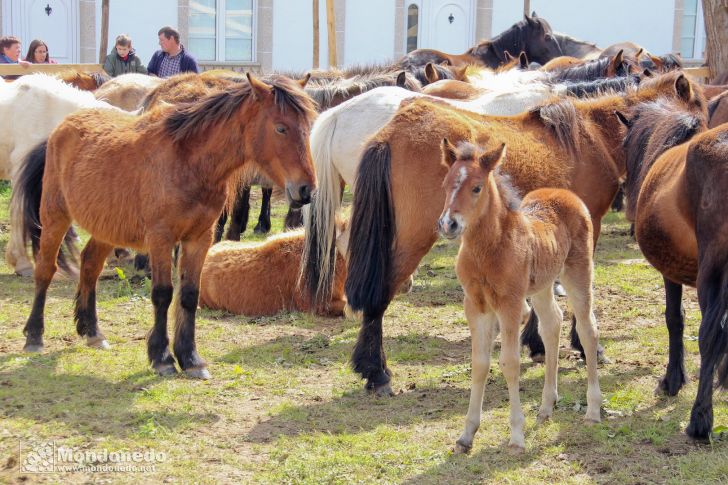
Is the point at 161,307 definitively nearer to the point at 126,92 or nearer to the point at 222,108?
the point at 222,108

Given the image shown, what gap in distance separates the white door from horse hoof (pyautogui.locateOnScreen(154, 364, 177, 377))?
1668cm

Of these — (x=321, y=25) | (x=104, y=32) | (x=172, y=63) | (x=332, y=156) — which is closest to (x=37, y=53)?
(x=172, y=63)

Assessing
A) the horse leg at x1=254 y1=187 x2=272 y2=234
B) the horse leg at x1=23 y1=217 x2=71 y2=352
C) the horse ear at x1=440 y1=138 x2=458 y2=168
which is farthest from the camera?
the horse leg at x1=254 y1=187 x2=272 y2=234

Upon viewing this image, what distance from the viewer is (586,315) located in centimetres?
521

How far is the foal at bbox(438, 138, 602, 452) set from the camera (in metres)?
4.50

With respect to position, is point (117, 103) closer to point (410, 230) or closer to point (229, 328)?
point (229, 328)

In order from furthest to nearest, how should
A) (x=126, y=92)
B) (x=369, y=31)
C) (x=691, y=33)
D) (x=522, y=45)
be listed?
(x=691, y=33)
(x=369, y=31)
(x=522, y=45)
(x=126, y=92)

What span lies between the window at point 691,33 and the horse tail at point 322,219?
19139 mm

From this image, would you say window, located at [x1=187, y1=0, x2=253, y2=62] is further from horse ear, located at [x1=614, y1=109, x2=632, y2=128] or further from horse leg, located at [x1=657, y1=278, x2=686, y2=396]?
horse leg, located at [x1=657, y1=278, x2=686, y2=396]

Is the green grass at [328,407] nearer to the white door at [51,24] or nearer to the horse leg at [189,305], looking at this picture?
the horse leg at [189,305]

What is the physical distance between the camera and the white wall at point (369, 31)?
22141mm

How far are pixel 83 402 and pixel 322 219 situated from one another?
8.04ft

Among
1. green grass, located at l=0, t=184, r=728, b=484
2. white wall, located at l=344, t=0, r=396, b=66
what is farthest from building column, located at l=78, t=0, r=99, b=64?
green grass, located at l=0, t=184, r=728, b=484

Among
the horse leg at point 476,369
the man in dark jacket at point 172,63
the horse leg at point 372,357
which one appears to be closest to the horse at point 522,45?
the man in dark jacket at point 172,63
